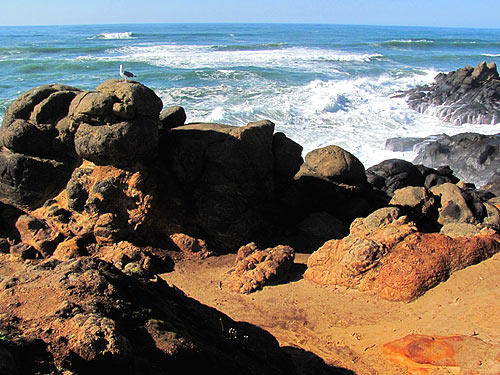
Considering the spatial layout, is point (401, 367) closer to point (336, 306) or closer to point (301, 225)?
point (336, 306)

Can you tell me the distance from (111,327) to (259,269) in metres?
4.83

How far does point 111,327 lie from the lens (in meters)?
2.76

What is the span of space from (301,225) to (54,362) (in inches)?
281

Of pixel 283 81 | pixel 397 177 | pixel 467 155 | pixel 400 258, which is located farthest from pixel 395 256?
pixel 283 81

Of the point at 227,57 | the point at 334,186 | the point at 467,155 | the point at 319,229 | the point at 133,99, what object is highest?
the point at 227,57

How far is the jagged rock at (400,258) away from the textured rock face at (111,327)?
283 cm

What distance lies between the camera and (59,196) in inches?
353

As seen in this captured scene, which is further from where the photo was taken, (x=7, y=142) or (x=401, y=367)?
(x=7, y=142)

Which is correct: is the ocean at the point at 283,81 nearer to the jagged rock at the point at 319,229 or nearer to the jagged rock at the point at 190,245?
the jagged rock at the point at 319,229

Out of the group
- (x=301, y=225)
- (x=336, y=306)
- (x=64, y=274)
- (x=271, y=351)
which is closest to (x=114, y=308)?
(x=64, y=274)

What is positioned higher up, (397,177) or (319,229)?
(397,177)

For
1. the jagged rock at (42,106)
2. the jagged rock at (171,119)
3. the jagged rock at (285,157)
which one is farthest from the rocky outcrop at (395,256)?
the jagged rock at (42,106)

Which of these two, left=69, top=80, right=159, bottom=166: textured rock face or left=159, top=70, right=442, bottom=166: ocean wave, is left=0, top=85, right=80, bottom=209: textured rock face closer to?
left=69, top=80, right=159, bottom=166: textured rock face

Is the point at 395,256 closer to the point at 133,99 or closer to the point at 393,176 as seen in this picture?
the point at 133,99
